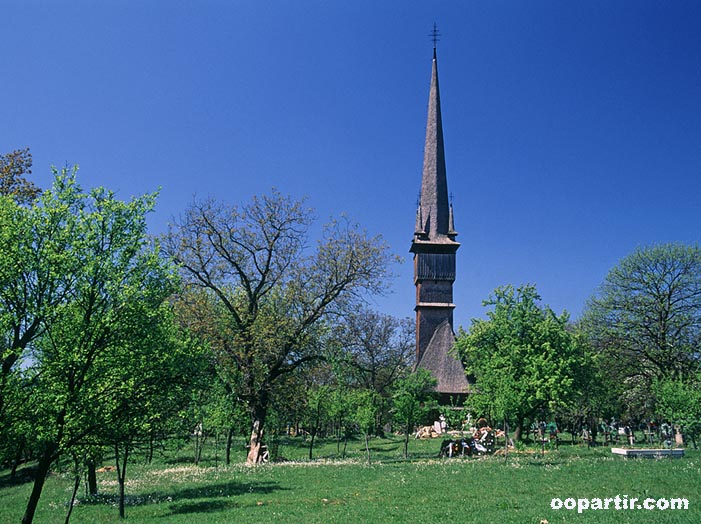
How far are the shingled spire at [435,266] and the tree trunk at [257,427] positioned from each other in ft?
93.9

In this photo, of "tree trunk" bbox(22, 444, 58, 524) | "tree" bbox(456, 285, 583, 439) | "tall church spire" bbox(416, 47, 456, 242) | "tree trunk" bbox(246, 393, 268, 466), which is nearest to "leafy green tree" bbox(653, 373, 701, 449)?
"tree" bbox(456, 285, 583, 439)

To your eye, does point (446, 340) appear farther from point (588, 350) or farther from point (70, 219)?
point (70, 219)

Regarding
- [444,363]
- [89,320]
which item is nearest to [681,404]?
[444,363]

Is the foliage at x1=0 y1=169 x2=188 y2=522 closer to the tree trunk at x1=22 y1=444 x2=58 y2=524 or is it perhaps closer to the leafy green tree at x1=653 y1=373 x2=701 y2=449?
the tree trunk at x1=22 y1=444 x2=58 y2=524

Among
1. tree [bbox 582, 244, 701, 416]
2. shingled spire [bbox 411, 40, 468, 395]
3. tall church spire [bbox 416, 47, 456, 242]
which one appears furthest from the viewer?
tall church spire [bbox 416, 47, 456, 242]

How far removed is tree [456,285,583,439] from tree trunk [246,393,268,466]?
12.1 metres

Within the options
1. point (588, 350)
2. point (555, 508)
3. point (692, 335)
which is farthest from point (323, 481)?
point (692, 335)

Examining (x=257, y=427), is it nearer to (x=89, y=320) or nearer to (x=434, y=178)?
(x=89, y=320)

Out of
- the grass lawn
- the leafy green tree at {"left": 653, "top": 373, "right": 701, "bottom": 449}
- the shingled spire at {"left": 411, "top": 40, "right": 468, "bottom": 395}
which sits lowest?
the grass lawn

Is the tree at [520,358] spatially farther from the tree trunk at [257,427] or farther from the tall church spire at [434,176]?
the tall church spire at [434,176]

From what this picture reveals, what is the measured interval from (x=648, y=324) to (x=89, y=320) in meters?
39.3

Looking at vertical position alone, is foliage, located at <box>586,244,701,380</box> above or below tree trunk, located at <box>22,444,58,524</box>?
above

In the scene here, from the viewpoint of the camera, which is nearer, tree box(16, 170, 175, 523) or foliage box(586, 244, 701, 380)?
tree box(16, 170, 175, 523)

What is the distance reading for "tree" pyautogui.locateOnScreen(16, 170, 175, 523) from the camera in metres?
11.9
